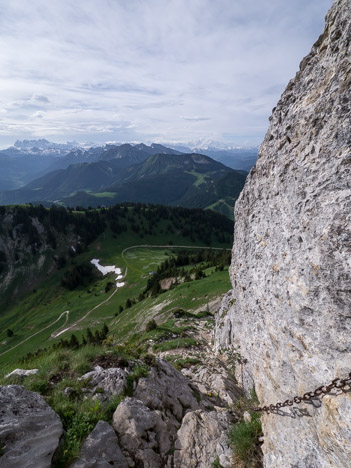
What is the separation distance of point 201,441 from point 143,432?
218cm

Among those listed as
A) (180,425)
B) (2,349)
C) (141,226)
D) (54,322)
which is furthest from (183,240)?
(180,425)

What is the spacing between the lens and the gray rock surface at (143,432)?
7.81 metres

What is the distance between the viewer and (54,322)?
83.9 metres

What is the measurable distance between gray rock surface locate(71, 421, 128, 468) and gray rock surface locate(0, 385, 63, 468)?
0.89m

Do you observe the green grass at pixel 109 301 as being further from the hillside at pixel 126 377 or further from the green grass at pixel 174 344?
the green grass at pixel 174 344

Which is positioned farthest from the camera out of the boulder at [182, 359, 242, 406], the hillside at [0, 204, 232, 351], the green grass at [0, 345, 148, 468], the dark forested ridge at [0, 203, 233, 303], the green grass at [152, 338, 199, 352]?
the dark forested ridge at [0, 203, 233, 303]

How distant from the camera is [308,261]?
6555 millimetres

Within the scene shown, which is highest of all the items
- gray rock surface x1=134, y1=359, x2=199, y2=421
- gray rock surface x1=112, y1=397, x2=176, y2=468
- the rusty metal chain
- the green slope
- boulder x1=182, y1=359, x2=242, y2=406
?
the rusty metal chain

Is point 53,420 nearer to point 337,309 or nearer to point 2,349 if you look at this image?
point 337,309

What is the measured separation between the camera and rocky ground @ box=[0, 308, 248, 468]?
672 centimetres

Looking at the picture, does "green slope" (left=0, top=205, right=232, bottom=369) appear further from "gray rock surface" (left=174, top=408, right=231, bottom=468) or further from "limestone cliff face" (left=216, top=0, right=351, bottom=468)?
"limestone cliff face" (left=216, top=0, right=351, bottom=468)

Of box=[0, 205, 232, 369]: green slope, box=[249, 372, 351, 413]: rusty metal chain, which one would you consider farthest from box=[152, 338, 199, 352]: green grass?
box=[249, 372, 351, 413]: rusty metal chain

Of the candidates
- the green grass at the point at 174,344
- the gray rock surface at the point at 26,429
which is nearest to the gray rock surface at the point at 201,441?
the gray rock surface at the point at 26,429

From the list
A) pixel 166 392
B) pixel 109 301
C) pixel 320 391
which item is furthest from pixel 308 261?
pixel 109 301
